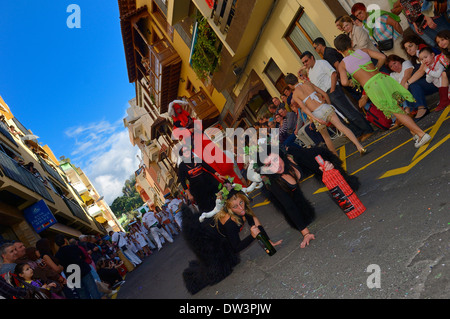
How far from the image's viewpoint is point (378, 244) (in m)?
3.30

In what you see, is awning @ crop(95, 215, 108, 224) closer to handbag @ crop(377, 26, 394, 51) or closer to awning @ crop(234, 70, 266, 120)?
awning @ crop(234, 70, 266, 120)

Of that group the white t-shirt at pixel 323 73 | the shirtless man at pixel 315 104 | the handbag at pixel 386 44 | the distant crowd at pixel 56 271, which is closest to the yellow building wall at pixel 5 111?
the distant crowd at pixel 56 271

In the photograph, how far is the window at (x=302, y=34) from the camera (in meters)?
12.8

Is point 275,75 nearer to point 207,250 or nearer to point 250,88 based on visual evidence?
point 250,88

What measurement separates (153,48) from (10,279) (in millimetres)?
20444

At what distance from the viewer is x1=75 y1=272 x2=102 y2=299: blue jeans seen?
25.9ft

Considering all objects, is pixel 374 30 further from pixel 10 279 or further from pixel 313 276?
pixel 10 279

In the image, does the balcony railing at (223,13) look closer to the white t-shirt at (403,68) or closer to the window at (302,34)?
the window at (302,34)

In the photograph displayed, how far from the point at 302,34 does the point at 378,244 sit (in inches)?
466

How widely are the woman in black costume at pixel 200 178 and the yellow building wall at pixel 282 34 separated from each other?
7824 mm

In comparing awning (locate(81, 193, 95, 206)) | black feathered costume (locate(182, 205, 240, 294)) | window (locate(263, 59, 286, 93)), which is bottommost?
black feathered costume (locate(182, 205, 240, 294))

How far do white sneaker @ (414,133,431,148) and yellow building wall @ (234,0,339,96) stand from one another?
7604mm

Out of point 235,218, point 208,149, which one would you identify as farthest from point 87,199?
point 235,218

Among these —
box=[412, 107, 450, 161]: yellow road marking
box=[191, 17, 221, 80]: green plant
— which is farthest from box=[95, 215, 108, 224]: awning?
box=[412, 107, 450, 161]: yellow road marking
